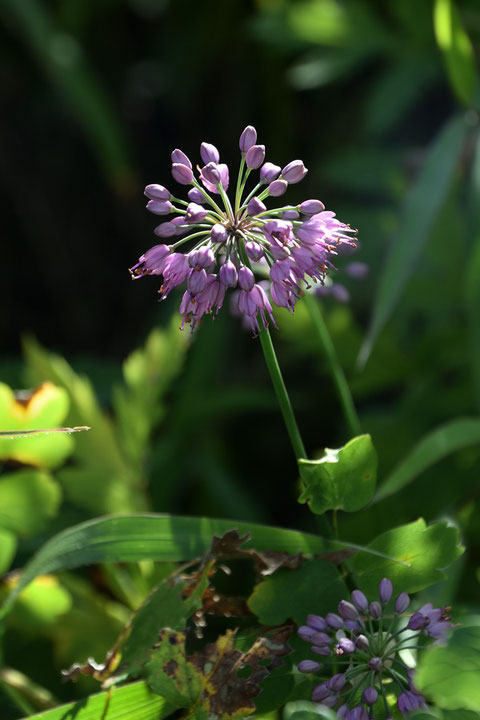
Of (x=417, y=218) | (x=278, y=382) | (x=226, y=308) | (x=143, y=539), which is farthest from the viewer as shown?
(x=226, y=308)

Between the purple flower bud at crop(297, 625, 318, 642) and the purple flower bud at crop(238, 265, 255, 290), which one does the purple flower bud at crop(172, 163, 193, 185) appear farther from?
the purple flower bud at crop(297, 625, 318, 642)

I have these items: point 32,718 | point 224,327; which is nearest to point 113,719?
point 32,718

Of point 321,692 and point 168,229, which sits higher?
point 168,229

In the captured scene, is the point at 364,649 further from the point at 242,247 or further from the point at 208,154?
the point at 208,154

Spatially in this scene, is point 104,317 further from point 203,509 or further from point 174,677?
point 174,677

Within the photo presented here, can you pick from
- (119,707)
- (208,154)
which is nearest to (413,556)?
(119,707)
